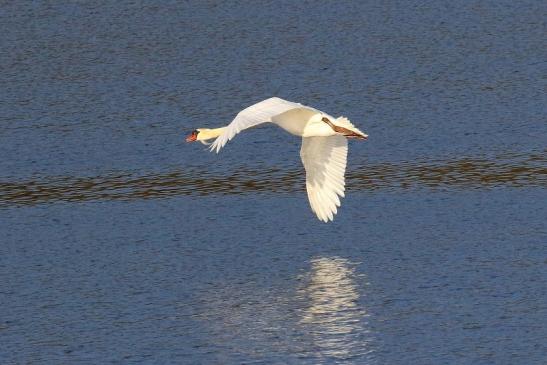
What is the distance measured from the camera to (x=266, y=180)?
13.8 meters

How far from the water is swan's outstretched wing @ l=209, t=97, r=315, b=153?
1.15 m

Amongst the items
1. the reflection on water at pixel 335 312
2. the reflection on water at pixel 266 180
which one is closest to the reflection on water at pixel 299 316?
the reflection on water at pixel 335 312

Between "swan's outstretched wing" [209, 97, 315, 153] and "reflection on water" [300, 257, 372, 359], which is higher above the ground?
"swan's outstretched wing" [209, 97, 315, 153]

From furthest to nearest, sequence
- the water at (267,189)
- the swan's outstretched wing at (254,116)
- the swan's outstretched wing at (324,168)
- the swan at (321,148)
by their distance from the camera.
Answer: the swan's outstretched wing at (324,168), the swan at (321,148), the swan's outstretched wing at (254,116), the water at (267,189)

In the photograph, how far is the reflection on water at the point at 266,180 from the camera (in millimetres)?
13500

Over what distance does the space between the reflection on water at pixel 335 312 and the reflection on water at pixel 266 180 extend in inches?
93.3

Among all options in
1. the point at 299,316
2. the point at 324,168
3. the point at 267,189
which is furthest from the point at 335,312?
the point at 267,189

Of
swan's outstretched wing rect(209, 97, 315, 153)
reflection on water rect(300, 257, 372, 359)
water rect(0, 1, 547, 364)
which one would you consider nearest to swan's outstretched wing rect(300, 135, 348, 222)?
water rect(0, 1, 547, 364)

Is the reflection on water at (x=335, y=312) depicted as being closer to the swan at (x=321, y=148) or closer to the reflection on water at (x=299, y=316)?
the reflection on water at (x=299, y=316)

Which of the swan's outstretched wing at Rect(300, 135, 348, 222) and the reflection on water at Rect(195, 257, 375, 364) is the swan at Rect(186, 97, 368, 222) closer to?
the swan's outstretched wing at Rect(300, 135, 348, 222)

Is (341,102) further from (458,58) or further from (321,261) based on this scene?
(321,261)

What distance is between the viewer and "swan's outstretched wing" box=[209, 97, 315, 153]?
34.8 ft

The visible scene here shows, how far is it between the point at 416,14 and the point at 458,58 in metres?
2.09

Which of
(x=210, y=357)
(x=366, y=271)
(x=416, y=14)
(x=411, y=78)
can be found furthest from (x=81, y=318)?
(x=416, y=14)
